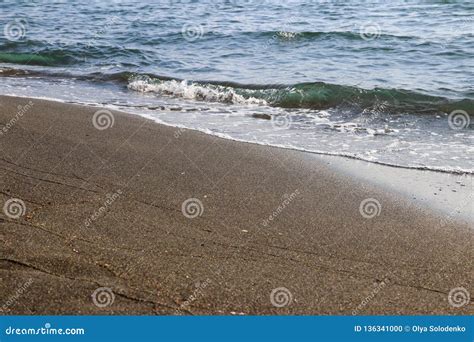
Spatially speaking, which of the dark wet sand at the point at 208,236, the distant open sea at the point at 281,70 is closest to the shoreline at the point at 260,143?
the distant open sea at the point at 281,70

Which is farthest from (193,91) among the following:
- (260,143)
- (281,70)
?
(260,143)

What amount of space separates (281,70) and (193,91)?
227 centimetres

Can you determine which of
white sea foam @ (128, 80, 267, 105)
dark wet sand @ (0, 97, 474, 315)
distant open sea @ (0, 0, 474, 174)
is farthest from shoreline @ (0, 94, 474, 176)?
white sea foam @ (128, 80, 267, 105)

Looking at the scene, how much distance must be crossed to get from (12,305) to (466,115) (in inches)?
323

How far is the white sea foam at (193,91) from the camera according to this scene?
35.2 feet

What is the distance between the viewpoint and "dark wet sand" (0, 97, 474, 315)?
376 centimetres

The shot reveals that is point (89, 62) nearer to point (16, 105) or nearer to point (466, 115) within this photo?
point (16, 105)

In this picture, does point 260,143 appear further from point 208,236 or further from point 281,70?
point 281,70

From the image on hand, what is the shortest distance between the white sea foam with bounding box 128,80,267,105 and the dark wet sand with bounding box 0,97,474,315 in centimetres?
357

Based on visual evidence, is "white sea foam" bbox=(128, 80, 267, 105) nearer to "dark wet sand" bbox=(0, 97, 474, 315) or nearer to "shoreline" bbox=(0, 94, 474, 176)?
"shoreline" bbox=(0, 94, 474, 176)

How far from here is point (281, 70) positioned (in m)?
12.5

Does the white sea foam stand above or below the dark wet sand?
below

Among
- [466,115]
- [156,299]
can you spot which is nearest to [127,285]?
[156,299]

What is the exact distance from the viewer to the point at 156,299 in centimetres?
364
